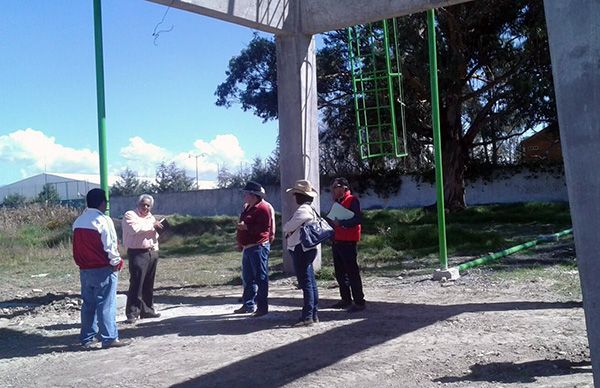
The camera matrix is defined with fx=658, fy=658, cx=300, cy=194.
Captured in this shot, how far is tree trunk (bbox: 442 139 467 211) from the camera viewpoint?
91.2 ft

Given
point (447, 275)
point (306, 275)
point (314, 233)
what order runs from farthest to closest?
point (447, 275), point (314, 233), point (306, 275)

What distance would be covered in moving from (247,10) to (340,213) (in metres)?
4.62

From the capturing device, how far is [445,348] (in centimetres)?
692

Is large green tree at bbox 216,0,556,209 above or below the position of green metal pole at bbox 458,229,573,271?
above

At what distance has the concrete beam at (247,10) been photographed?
10.7 metres

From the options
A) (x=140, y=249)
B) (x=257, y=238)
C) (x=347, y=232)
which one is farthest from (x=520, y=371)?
(x=140, y=249)

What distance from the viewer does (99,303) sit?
24.7 ft

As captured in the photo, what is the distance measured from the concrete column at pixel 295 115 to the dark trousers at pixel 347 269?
3376 millimetres

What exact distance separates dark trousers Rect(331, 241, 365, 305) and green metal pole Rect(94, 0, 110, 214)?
10.8 ft

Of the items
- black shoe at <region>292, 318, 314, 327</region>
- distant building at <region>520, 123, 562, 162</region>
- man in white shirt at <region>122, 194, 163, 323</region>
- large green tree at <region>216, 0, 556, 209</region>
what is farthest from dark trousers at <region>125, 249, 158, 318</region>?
distant building at <region>520, 123, 562, 162</region>

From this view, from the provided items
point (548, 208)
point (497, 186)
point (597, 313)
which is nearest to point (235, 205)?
point (497, 186)

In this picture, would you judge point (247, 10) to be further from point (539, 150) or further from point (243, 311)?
point (539, 150)

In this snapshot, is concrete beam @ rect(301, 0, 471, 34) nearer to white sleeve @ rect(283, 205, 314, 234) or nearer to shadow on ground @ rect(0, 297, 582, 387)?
white sleeve @ rect(283, 205, 314, 234)

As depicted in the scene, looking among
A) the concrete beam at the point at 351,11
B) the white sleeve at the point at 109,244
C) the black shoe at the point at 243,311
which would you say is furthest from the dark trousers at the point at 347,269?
the concrete beam at the point at 351,11
